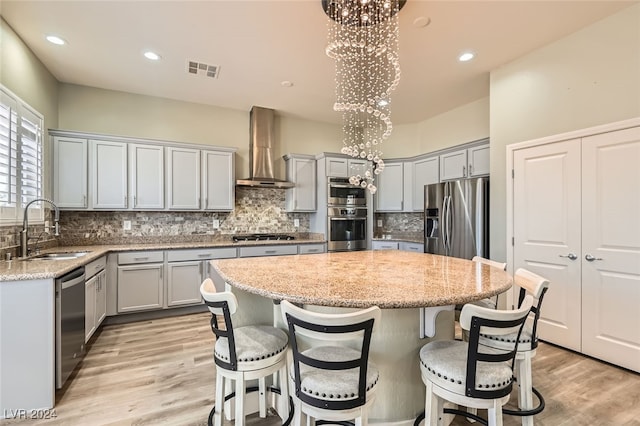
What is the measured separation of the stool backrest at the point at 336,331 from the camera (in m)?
1.21

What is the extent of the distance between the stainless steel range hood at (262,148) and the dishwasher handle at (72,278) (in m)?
2.62

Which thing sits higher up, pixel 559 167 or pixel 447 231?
pixel 559 167

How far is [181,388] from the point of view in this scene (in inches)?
91.6

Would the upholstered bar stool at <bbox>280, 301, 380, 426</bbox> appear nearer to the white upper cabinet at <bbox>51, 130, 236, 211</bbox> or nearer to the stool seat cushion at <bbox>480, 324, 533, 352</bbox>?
the stool seat cushion at <bbox>480, 324, 533, 352</bbox>

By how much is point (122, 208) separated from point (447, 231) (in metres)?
4.35

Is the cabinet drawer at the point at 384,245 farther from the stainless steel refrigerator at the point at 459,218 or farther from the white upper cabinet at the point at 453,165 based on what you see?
the white upper cabinet at the point at 453,165

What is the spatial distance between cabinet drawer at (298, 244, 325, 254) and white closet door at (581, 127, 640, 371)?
319 cm

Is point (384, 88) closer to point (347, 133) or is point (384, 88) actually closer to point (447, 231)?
point (347, 133)

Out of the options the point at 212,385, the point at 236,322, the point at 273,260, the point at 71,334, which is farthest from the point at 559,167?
the point at 71,334

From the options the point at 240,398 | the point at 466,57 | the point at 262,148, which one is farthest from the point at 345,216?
the point at 240,398

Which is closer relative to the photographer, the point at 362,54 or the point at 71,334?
the point at 71,334

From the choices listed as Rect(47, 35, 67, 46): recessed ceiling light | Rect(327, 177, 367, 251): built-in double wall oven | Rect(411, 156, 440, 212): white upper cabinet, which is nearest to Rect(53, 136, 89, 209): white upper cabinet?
Rect(47, 35, 67, 46): recessed ceiling light

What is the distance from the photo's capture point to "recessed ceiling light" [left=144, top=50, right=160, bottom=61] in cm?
320

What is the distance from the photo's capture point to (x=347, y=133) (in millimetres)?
5777
